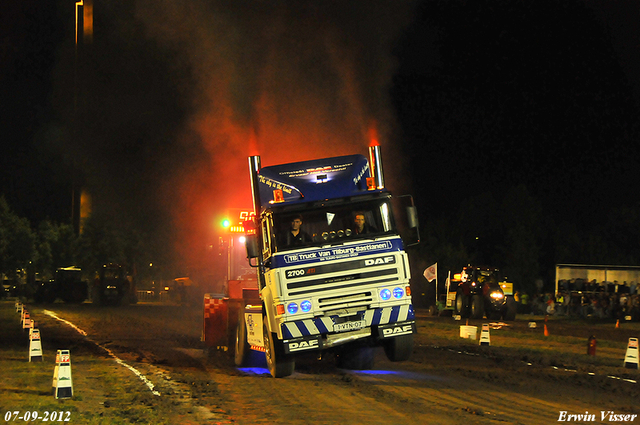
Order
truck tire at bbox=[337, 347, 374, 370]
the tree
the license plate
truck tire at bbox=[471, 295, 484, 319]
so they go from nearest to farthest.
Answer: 1. the license plate
2. truck tire at bbox=[337, 347, 374, 370]
3. truck tire at bbox=[471, 295, 484, 319]
4. the tree

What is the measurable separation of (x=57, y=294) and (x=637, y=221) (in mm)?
58787

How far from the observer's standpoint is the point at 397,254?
12016 mm

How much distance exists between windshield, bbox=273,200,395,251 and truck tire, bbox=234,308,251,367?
303 cm

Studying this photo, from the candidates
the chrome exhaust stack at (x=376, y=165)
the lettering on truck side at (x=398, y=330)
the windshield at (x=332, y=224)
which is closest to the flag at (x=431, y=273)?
the chrome exhaust stack at (x=376, y=165)

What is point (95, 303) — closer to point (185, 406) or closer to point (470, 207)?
point (185, 406)

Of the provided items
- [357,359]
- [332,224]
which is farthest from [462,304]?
[332,224]

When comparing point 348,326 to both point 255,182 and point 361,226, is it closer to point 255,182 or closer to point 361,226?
point 361,226

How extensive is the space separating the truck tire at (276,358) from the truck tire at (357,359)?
80.5 inches

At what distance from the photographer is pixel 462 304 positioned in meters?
33.0

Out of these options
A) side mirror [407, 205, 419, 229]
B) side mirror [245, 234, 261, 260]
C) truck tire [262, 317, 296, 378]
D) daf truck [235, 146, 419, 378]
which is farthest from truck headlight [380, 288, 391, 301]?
side mirror [245, 234, 261, 260]

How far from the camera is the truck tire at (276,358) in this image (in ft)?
40.5

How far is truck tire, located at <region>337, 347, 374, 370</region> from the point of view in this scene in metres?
14.5

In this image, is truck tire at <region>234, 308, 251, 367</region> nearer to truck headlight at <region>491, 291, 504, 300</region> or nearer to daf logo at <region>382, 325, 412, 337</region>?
daf logo at <region>382, 325, 412, 337</region>

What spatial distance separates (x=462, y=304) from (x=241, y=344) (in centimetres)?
1987
